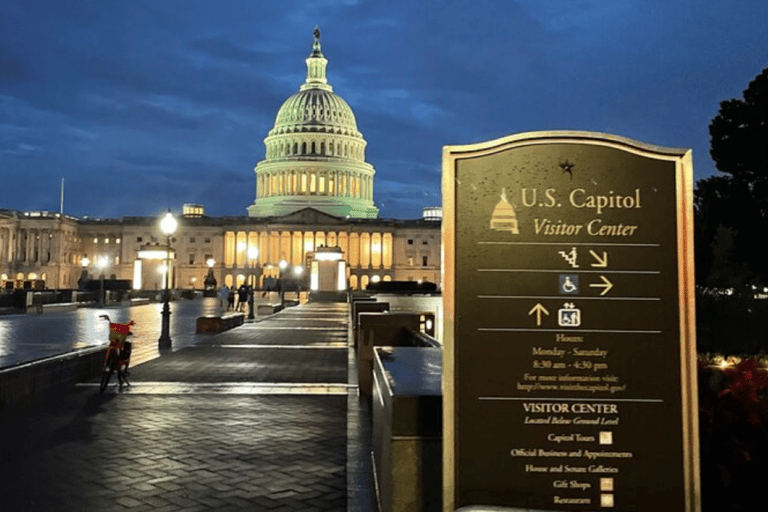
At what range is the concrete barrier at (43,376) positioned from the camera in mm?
10688

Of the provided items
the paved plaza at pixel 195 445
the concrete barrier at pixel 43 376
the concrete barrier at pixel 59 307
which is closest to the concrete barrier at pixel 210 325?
the paved plaza at pixel 195 445

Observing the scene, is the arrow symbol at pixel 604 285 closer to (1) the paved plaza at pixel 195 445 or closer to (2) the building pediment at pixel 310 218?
(1) the paved plaza at pixel 195 445

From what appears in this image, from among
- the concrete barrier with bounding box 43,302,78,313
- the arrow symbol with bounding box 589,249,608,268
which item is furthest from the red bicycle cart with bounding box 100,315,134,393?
the concrete barrier with bounding box 43,302,78,313

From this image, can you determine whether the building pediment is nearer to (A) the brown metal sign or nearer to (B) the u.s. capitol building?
(B) the u.s. capitol building

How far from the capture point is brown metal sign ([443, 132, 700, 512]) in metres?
3.95

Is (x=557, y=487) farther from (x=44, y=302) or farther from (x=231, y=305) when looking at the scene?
(x=44, y=302)

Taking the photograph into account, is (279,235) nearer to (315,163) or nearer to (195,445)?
(315,163)

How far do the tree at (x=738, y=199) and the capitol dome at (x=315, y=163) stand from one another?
100280 mm

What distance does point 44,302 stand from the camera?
46.6 m

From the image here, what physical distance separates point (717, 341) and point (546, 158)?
26.4 meters

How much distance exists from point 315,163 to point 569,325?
13983cm

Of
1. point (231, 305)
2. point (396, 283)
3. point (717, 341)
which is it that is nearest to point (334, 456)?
point (717, 341)

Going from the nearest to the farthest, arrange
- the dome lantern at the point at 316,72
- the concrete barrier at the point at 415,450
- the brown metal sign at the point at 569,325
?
the brown metal sign at the point at 569,325
the concrete barrier at the point at 415,450
the dome lantern at the point at 316,72

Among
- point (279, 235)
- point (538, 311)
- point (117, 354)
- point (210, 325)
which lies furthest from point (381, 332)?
point (279, 235)
